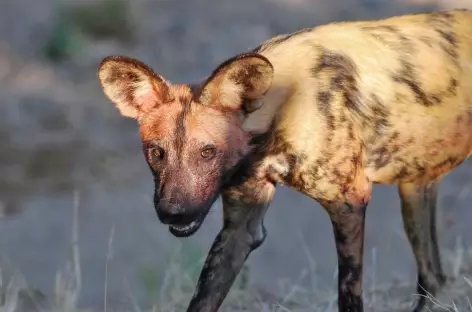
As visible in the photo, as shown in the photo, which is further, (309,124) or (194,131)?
(309,124)

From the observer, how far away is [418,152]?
3.65 metres

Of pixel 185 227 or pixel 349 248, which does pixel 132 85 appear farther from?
pixel 349 248

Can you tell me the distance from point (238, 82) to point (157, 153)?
11.8 inches

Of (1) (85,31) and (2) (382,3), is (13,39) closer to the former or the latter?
(1) (85,31)

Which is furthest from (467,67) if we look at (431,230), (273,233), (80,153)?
(80,153)

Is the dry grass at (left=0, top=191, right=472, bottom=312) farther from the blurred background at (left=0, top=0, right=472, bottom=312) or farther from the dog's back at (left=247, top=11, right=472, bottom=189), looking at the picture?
the dog's back at (left=247, top=11, right=472, bottom=189)

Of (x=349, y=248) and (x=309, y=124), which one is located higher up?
(x=309, y=124)

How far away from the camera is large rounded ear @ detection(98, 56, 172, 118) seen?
3230 mm

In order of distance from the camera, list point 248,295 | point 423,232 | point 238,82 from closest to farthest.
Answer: point 238,82, point 423,232, point 248,295

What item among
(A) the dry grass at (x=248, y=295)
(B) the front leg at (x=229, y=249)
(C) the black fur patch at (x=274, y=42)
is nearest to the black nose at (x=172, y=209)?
(B) the front leg at (x=229, y=249)

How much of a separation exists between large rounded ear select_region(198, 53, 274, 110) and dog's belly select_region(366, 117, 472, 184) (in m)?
0.50

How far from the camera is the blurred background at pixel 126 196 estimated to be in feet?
15.9

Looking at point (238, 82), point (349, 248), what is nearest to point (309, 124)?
point (238, 82)

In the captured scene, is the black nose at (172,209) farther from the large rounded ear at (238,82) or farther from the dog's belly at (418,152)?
the dog's belly at (418,152)
